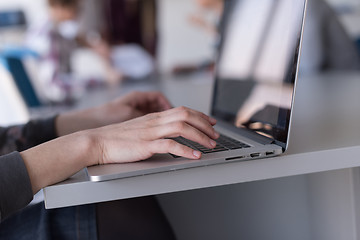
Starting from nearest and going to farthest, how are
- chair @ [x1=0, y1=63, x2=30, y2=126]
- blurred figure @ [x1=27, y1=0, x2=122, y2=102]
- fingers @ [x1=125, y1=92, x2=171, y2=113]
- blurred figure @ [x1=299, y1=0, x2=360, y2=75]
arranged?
fingers @ [x1=125, y1=92, x2=171, y2=113] < blurred figure @ [x1=299, y1=0, x2=360, y2=75] < blurred figure @ [x1=27, y1=0, x2=122, y2=102] < chair @ [x1=0, y1=63, x2=30, y2=126]

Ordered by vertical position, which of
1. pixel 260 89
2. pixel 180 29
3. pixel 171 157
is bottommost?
pixel 171 157

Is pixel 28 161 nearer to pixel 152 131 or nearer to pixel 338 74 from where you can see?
pixel 152 131

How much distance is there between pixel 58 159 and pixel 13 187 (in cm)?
7

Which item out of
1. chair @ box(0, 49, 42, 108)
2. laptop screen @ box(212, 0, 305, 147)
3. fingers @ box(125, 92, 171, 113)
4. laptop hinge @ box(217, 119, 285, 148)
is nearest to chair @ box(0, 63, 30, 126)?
chair @ box(0, 49, 42, 108)

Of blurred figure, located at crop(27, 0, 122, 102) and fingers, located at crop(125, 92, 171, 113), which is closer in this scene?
fingers, located at crop(125, 92, 171, 113)

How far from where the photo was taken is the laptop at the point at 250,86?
644 millimetres

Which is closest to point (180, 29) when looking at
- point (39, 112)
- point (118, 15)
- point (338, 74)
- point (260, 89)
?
point (118, 15)

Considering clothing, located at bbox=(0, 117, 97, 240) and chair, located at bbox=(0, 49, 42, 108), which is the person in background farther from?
chair, located at bbox=(0, 49, 42, 108)

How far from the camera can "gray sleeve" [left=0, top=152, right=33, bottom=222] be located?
0.60 meters

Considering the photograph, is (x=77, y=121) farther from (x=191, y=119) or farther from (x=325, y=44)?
(x=325, y=44)

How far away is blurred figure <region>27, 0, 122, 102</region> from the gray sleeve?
238cm

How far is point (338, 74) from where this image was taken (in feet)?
5.93

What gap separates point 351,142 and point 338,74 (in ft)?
3.90

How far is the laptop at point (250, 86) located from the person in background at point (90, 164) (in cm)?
2
